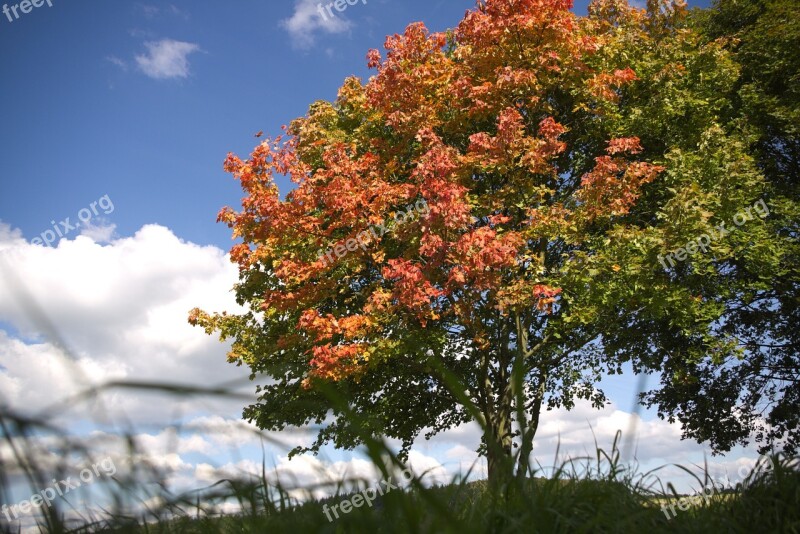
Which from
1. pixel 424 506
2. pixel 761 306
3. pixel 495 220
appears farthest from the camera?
pixel 761 306

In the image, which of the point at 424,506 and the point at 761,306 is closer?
the point at 424,506

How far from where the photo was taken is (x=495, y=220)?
37.8 feet

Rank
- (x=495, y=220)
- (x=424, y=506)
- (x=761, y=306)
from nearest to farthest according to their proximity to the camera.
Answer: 1. (x=424, y=506)
2. (x=495, y=220)
3. (x=761, y=306)

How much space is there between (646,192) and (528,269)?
4235mm

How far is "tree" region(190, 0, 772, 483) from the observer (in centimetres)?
1173

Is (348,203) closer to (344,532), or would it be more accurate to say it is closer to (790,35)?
(344,532)
